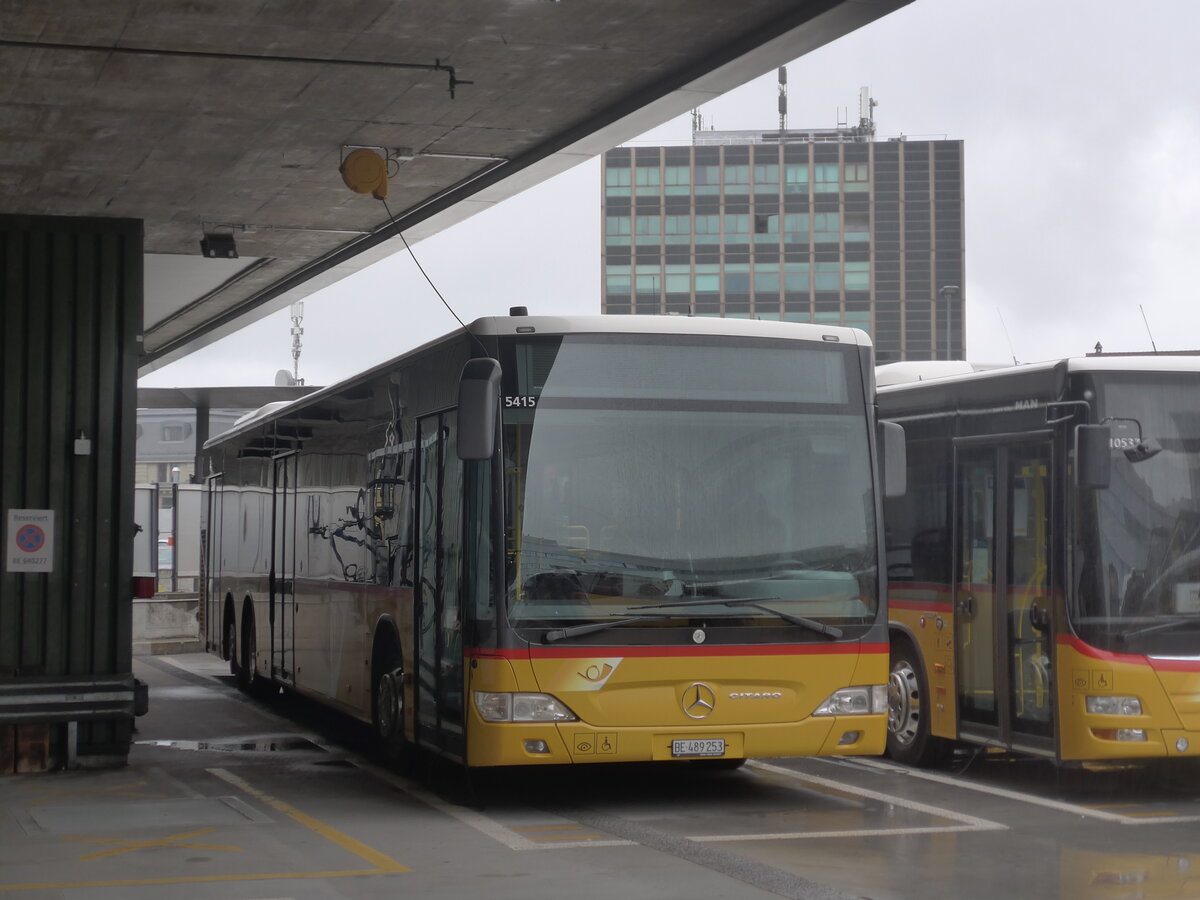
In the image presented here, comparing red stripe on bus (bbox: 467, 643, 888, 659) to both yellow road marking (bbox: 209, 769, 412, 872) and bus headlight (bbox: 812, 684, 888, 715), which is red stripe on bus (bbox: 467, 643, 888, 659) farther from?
yellow road marking (bbox: 209, 769, 412, 872)

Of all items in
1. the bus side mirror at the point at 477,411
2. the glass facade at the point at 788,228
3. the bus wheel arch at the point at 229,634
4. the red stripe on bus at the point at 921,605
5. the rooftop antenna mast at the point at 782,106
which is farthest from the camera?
the rooftop antenna mast at the point at 782,106

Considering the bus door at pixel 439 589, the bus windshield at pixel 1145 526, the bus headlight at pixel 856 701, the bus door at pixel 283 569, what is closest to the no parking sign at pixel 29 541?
the bus door at pixel 439 589

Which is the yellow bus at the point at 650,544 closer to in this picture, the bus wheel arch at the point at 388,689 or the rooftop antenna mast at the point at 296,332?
the bus wheel arch at the point at 388,689

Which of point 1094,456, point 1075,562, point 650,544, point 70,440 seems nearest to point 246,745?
point 70,440

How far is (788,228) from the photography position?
144 m

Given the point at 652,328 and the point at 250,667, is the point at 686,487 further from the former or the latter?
the point at 250,667

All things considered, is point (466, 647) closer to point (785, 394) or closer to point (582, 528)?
point (582, 528)

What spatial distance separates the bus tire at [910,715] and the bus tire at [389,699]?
11.8ft

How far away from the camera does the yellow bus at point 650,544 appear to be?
10102 mm

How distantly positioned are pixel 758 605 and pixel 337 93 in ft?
14.1

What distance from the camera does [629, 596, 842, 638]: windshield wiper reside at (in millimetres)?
10271

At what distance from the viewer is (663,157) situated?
14312 cm

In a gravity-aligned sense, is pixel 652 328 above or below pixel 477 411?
above

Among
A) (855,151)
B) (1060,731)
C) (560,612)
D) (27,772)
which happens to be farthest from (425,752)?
(855,151)
